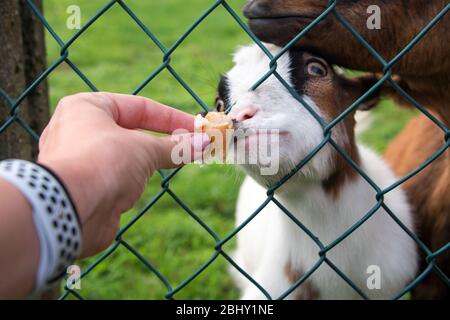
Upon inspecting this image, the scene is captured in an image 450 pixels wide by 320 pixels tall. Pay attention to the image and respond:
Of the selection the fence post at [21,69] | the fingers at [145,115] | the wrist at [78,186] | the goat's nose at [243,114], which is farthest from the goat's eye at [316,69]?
the wrist at [78,186]

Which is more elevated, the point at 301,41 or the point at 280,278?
the point at 301,41

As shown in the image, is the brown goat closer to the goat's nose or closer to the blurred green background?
the goat's nose

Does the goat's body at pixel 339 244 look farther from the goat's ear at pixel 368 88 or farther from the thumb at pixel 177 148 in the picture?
the thumb at pixel 177 148

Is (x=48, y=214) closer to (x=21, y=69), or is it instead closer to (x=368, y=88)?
(x=21, y=69)

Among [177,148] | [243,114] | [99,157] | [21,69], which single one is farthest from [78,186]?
[21,69]

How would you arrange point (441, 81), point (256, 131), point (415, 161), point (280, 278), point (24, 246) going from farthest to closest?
point (415, 161), point (280, 278), point (441, 81), point (256, 131), point (24, 246)

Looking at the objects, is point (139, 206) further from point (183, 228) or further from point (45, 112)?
point (45, 112)

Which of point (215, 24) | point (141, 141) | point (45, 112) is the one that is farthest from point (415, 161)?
point (215, 24)
